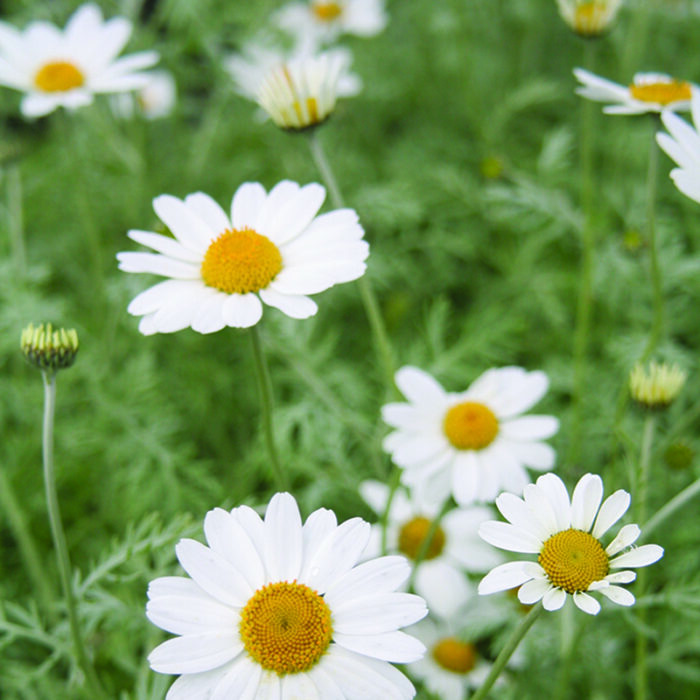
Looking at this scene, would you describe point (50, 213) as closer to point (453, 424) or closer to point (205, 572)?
point (453, 424)

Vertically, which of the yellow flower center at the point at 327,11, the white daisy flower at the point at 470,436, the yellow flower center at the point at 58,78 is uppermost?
the yellow flower center at the point at 58,78

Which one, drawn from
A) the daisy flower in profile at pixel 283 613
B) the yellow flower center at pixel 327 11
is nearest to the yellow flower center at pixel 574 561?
the daisy flower in profile at pixel 283 613

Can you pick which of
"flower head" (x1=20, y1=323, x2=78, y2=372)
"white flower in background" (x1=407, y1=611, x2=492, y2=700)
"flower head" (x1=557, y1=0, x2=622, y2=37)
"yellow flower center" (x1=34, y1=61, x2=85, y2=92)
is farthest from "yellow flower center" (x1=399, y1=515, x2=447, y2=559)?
"yellow flower center" (x1=34, y1=61, x2=85, y2=92)

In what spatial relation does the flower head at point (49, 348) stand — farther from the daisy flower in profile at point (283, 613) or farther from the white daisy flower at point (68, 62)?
the white daisy flower at point (68, 62)

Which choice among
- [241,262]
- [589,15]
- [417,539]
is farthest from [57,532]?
[589,15]

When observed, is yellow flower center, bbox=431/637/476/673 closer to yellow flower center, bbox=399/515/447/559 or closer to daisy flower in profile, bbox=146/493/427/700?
yellow flower center, bbox=399/515/447/559

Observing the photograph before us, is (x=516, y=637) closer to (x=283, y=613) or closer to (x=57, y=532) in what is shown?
(x=283, y=613)

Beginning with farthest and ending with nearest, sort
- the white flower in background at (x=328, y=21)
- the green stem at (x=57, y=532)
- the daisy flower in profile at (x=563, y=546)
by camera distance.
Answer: the white flower in background at (x=328, y=21)
the green stem at (x=57, y=532)
the daisy flower in profile at (x=563, y=546)
